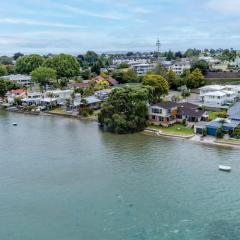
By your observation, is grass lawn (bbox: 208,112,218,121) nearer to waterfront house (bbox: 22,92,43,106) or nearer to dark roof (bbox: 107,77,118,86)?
waterfront house (bbox: 22,92,43,106)

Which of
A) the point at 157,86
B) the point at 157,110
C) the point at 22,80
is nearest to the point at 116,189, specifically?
the point at 157,110

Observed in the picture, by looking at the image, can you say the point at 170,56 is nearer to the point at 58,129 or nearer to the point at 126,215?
the point at 58,129

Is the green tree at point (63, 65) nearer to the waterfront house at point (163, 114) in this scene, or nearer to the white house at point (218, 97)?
the white house at point (218, 97)

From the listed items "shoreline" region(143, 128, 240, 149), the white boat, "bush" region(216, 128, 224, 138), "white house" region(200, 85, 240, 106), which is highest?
"white house" region(200, 85, 240, 106)

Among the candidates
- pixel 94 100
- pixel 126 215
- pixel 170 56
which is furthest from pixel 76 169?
pixel 170 56

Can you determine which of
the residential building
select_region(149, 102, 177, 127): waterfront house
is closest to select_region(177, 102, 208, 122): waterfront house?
select_region(149, 102, 177, 127): waterfront house

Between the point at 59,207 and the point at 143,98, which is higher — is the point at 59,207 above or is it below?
below

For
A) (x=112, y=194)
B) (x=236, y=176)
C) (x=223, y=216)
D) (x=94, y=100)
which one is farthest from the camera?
(x=94, y=100)
